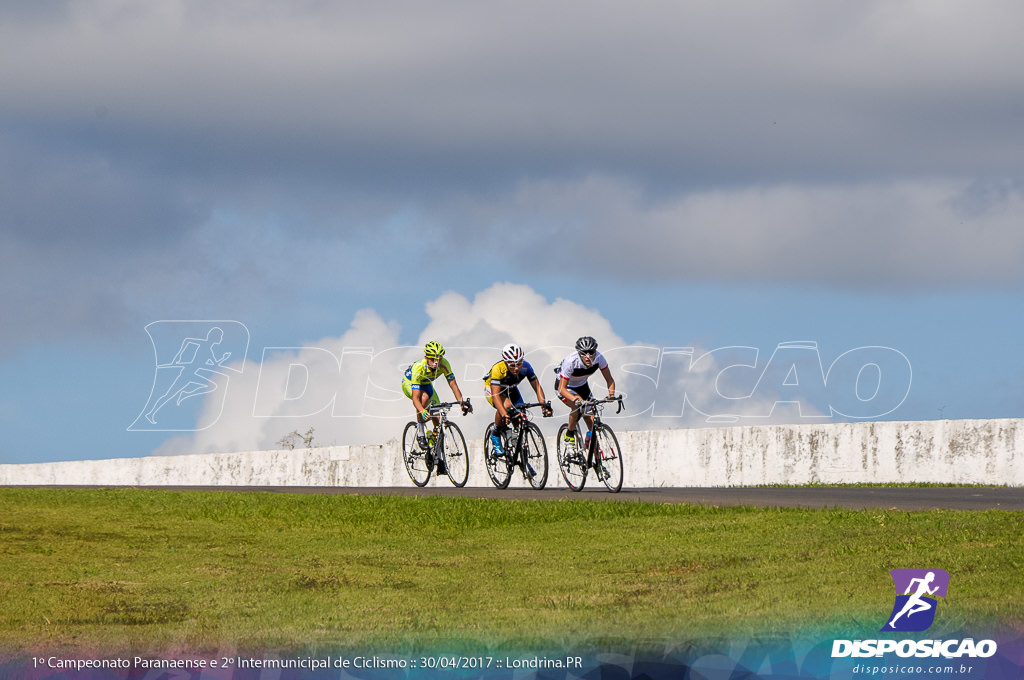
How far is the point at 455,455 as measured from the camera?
21188 mm

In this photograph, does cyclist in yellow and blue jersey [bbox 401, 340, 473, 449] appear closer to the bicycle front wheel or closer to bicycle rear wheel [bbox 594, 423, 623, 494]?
the bicycle front wheel

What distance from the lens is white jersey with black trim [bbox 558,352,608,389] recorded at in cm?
1780

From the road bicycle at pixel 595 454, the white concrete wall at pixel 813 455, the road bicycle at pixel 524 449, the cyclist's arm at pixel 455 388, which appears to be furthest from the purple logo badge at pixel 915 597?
the white concrete wall at pixel 813 455

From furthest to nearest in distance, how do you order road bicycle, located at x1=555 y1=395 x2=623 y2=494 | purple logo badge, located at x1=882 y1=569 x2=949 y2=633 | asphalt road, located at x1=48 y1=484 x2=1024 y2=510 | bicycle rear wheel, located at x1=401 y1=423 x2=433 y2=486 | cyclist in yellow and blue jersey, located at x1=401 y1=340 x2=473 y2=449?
bicycle rear wheel, located at x1=401 y1=423 x2=433 y2=486, cyclist in yellow and blue jersey, located at x1=401 y1=340 x2=473 y2=449, road bicycle, located at x1=555 y1=395 x2=623 y2=494, asphalt road, located at x1=48 y1=484 x2=1024 y2=510, purple logo badge, located at x1=882 y1=569 x2=949 y2=633

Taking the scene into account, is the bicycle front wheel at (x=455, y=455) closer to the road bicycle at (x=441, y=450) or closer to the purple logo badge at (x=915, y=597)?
the road bicycle at (x=441, y=450)

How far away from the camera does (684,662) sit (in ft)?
19.0

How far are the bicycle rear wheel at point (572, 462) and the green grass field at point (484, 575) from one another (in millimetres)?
2763

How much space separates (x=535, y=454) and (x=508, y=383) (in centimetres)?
141

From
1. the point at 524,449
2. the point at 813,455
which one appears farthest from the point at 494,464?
the point at 813,455

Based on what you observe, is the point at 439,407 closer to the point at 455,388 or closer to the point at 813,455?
the point at 455,388

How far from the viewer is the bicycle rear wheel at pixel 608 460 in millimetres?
17750

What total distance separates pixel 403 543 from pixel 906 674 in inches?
298

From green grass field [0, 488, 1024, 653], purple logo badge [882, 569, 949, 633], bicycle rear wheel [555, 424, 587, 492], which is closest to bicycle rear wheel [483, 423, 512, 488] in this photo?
bicycle rear wheel [555, 424, 587, 492]

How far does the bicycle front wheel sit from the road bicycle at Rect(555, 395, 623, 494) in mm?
2687
